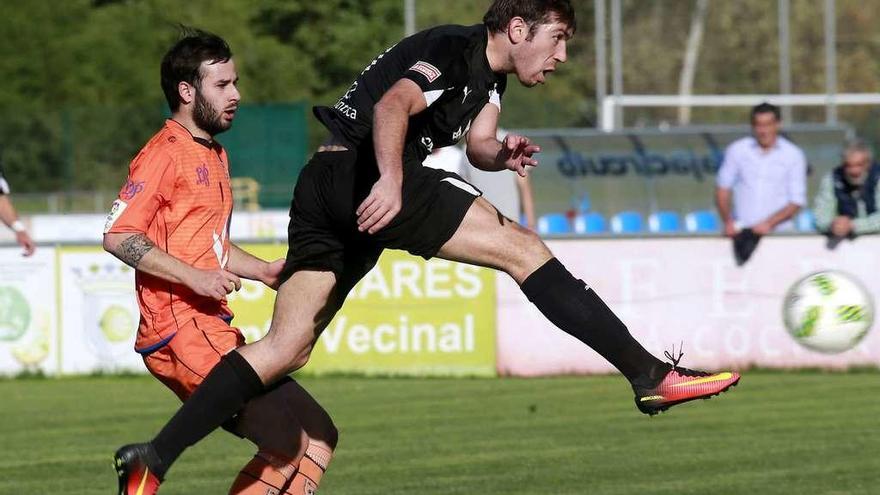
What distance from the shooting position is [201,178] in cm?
648

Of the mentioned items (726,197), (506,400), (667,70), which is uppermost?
(667,70)

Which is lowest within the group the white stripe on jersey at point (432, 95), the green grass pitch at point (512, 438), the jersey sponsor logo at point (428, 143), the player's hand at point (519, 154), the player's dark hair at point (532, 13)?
the green grass pitch at point (512, 438)

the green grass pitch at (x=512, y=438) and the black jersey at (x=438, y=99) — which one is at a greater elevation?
the black jersey at (x=438, y=99)

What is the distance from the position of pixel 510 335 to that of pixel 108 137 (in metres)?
25.8

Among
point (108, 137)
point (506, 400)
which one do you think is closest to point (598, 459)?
point (506, 400)

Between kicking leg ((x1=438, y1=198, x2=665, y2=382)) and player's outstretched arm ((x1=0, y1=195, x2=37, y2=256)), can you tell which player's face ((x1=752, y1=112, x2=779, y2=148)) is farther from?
kicking leg ((x1=438, y1=198, x2=665, y2=382))

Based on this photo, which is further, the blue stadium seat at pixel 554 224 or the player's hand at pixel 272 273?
the blue stadium seat at pixel 554 224

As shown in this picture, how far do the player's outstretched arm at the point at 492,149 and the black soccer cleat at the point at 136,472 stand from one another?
1635mm

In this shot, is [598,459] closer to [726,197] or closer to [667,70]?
[726,197]

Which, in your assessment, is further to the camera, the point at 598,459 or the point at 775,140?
the point at 775,140

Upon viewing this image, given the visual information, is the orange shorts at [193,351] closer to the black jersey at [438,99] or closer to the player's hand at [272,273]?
the player's hand at [272,273]

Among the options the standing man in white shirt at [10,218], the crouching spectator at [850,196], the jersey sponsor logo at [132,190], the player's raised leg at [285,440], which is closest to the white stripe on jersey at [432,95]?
the jersey sponsor logo at [132,190]

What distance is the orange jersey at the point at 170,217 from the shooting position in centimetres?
636

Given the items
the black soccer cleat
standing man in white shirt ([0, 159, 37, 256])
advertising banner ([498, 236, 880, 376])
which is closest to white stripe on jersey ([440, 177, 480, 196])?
the black soccer cleat
